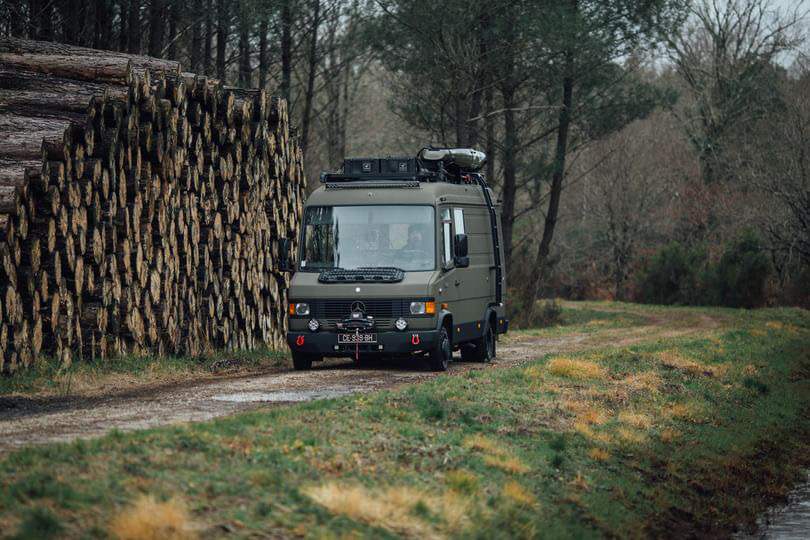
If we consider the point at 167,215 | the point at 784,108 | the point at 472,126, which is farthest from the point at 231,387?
the point at 784,108

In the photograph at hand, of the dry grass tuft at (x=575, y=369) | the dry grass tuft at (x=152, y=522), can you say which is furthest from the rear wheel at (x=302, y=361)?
the dry grass tuft at (x=152, y=522)

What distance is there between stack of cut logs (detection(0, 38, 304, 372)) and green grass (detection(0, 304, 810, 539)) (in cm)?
502

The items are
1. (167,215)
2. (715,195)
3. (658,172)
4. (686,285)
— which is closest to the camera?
(167,215)

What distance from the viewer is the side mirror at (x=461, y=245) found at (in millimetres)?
17092

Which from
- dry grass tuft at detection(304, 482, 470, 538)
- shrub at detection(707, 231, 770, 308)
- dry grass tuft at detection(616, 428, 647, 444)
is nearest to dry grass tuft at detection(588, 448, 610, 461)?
dry grass tuft at detection(616, 428, 647, 444)

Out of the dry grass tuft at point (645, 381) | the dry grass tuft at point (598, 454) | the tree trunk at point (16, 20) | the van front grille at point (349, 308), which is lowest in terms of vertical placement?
the dry grass tuft at point (598, 454)

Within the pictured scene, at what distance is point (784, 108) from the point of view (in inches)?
1767

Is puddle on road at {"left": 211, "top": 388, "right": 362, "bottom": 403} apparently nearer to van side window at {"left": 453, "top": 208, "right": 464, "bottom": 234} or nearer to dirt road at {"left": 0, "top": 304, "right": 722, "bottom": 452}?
dirt road at {"left": 0, "top": 304, "right": 722, "bottom": 452}

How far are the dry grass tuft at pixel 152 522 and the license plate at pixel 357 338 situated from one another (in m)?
8.93

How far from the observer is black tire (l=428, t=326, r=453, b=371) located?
55.6ft

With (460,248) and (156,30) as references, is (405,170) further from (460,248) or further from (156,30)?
(156,30)

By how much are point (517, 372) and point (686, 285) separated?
29204 mm

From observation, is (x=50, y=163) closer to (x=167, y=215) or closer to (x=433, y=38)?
(x=167, y=215)

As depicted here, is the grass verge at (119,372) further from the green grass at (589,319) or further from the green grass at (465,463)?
the green grass at (589,319)
